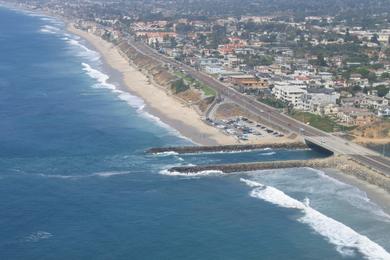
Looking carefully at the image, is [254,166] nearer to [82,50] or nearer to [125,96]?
[125,96]

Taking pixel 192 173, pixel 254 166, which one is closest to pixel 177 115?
pixel 254 166

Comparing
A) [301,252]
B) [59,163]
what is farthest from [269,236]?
[59,163]

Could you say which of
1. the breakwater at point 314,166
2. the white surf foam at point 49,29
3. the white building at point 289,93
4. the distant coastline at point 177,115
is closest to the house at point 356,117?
the white building at point 289,93

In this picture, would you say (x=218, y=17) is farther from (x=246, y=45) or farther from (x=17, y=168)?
(x=17, y=168)

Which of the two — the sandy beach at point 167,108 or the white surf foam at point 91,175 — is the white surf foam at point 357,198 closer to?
the sandy beach at point 167,108

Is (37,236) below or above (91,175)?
below

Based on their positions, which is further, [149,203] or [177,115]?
[177,115]

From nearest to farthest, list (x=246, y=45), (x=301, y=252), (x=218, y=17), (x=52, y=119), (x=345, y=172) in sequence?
1. (x=301, y=252)
2. (x=345, y=172)
3. (x=52, y=119)
4. (x=246, y=45)
5. (x=218, y=17)

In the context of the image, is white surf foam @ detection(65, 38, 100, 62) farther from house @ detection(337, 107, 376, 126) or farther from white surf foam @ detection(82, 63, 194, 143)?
house @ detection(337, 107, 376, 126)
